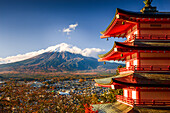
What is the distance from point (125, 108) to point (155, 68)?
10.9 feet

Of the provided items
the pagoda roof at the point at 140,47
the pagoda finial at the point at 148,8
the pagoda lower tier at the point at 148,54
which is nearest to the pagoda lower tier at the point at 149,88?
the pagoda lower tier at the point at 148,54

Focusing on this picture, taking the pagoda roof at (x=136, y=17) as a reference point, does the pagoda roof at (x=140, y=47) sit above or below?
below

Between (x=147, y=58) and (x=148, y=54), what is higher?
(x=148, y=54)

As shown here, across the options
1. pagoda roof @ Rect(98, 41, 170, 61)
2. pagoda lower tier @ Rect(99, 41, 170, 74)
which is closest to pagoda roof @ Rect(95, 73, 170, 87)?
pagoda lower tier @ Rect(99, 41, 170, 74)

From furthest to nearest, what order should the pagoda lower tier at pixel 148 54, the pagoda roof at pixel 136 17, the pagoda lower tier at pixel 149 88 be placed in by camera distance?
the pagoda roof at pixel 136 17 < the pagoda lower tier at pixel 148 54 < the pagoda lower tier at pixel 149 88

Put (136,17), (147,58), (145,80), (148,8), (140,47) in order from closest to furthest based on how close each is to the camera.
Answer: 1. (145,80)
2. (140,47)
3. (136,17)
4. (147,58)
5. (148,8)

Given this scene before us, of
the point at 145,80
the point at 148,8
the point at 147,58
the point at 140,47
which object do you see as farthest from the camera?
the point at 148,8

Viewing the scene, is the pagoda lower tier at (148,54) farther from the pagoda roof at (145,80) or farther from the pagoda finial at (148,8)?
the pagoda finial at (148,8)

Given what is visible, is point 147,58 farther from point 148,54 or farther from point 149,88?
point 149,88

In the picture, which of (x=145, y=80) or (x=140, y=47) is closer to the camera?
(x=145, y=80)

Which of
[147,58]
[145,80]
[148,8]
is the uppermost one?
[148,8]

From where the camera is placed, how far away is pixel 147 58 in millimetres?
13102

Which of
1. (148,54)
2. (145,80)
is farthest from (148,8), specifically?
(145,80)

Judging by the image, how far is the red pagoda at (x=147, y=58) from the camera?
12.3 metres
